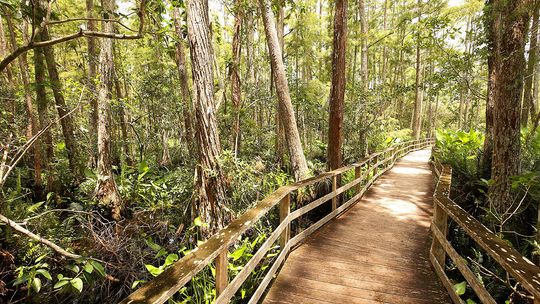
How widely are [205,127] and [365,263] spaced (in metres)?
3.26

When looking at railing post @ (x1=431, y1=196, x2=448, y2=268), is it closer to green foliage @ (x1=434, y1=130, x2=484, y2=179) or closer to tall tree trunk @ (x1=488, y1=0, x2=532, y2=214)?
tall tree trunk @ (x1=488, y1=0, x2=532, y2=214)

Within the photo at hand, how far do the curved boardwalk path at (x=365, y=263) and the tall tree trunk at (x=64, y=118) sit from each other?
22.9 ft

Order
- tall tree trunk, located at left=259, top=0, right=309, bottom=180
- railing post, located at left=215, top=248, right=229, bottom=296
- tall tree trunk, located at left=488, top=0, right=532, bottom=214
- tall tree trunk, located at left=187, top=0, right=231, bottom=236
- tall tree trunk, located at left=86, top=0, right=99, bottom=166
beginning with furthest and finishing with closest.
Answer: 1. tall tree trunk, located at left=86, top=0, right=99, bottom=166
2. tall tree trunk, located at left=259, top=0, right=309, bottom=180
3. tall tree trunk, located at left=488, top=0, right=532, bottom=214
4. tall tree trunk, located at left=187, top=0, right=231, bottom=236
5. railing post, located at left=215, top=248, right=229, bottom=296

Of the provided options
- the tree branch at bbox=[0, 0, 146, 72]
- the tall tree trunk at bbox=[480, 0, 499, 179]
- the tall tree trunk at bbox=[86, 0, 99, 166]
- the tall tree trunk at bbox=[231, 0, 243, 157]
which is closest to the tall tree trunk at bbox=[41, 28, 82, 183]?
the tall tree trunk at bbox=[86, 0, 99, 166]

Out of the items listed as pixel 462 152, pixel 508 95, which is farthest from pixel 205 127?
pixel 462 152

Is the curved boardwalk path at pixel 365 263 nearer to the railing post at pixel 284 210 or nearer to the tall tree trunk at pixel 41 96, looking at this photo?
the railing post at pixel 284 210

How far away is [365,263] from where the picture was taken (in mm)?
4336

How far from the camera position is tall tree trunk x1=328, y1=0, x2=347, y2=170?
6.61 m

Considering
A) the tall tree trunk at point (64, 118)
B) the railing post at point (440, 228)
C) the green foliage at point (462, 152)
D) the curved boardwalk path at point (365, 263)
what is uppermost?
the tall tree trunk at point (64, 118)

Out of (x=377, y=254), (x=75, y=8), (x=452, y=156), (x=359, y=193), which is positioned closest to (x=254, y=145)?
(x=359, y=193)

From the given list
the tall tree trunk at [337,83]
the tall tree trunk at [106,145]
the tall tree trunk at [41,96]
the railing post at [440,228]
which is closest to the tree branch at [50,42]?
the railing post at [440,228]

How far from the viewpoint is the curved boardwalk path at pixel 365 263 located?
349cm

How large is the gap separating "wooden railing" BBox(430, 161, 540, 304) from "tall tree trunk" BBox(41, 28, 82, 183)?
8410 mm

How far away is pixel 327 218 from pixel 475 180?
4.50 metres
